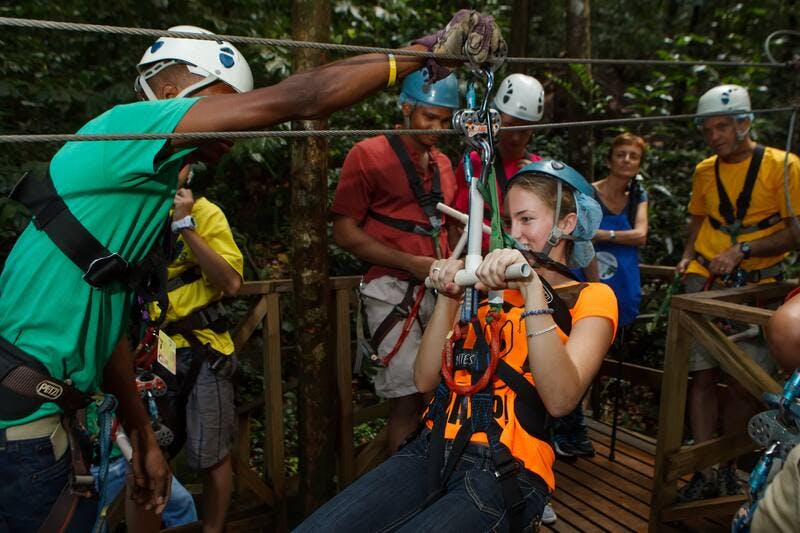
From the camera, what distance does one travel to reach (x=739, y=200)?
4.06m

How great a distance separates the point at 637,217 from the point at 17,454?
4.06 meters

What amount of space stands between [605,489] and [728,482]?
0.73 meters

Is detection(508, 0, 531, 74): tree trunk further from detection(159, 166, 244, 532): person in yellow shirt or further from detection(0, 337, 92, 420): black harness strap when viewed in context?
detection(0, 337, 92, 420): black harness strap

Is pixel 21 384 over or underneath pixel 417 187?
underneath

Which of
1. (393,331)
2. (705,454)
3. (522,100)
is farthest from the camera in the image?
(522,100)

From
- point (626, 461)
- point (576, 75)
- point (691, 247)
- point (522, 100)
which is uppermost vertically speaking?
point (576, 75)

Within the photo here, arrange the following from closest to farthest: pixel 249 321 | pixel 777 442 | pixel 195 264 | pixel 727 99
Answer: pixel 777 442 < pixel 195 264 < pixel 249 321 < pixel 727 99

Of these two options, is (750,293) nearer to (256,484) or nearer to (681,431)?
(681,431)

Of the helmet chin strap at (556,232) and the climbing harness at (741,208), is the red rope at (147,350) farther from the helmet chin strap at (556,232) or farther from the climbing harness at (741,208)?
the climbing harness at (741,208)

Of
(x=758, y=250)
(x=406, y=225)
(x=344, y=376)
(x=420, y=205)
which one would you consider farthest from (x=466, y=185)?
(x=758, y=250)

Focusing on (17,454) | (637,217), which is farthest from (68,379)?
(637,217)

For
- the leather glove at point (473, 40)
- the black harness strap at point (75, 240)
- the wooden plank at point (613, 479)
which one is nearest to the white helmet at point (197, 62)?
the black harness strap at point (75, 240)

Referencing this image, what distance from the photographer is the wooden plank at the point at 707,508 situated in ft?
10.5

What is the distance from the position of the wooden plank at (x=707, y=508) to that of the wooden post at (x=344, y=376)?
1937 millimetres
